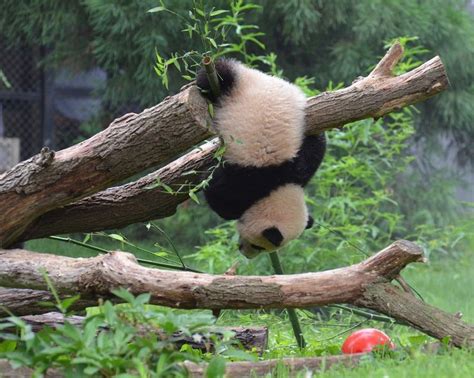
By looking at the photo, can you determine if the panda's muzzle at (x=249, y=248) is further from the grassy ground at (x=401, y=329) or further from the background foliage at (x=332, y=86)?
the background foliage at (x=332, y=86)

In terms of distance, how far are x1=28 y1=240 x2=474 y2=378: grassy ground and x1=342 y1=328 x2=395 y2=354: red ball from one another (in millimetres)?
102

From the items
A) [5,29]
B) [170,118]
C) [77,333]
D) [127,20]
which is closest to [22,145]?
[5,29]

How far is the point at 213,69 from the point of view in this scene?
3.78 m

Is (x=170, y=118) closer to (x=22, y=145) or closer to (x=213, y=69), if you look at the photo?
(x=213, y=69)

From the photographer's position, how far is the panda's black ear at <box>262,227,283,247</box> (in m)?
4.52

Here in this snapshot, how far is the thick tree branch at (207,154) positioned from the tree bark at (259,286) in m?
0.68

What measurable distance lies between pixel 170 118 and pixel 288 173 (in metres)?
1.16

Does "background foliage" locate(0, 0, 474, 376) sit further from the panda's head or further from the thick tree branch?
the thick tree branch

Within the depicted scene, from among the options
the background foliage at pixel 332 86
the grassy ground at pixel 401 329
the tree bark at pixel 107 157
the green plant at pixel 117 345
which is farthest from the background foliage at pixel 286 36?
the green plant at pixel 117 345

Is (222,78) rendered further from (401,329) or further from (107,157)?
(401,329)

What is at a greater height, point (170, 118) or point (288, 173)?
point (170, 118)

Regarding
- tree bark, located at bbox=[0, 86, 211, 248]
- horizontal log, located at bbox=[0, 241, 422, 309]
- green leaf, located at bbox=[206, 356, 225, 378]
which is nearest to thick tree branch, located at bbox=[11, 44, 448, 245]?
tree bark, located at bbox=[0, 86, 211, 248]

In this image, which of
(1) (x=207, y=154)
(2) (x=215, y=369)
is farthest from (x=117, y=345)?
(1) (x=207, y=154)

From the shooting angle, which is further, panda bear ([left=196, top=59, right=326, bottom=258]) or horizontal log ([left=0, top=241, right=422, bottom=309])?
panda bear ([left=196, top=59, right=326, bottom=258])
